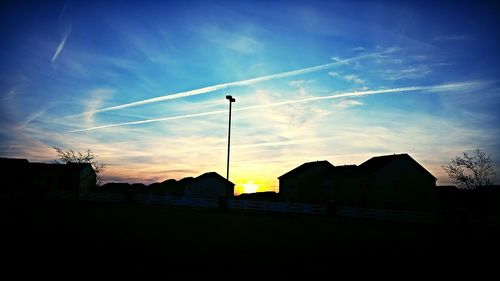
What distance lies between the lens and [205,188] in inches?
2084

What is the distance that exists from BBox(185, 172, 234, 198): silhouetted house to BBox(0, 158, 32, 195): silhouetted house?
22887mm

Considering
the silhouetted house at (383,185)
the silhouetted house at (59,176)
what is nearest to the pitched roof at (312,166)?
the silhouetted house at (383,185)

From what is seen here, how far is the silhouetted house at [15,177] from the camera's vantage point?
4225 cm


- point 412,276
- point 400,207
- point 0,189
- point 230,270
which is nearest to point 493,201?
point 400,207

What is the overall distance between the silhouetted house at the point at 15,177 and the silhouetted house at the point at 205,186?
2289 centimetres

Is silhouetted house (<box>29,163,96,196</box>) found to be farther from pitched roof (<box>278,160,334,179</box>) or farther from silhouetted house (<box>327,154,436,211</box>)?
silhouetted house (<box>327,154,436,211</box>)

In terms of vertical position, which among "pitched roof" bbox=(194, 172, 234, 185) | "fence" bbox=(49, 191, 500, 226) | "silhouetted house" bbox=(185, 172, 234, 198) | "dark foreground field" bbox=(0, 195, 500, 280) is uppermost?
"pitched roof" bbox=(194, 172, 234, 185)

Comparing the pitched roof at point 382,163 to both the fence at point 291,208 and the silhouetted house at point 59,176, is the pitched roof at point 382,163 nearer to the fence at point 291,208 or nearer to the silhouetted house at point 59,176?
the fence at point 291,208

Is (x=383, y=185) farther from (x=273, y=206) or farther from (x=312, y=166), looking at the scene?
(x=273, y=206)

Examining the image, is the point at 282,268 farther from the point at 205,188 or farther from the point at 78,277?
the point at 205,188

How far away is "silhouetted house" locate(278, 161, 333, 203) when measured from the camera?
4734 cm

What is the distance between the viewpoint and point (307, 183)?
4841cm

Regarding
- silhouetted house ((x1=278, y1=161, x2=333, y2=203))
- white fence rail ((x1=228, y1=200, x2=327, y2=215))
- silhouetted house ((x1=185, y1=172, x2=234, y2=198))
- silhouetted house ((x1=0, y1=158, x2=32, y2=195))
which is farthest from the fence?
silhouetted house ((x1=185, y1=172, x2=234, y2=198))

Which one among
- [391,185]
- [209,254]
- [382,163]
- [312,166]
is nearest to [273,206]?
[391,185]
